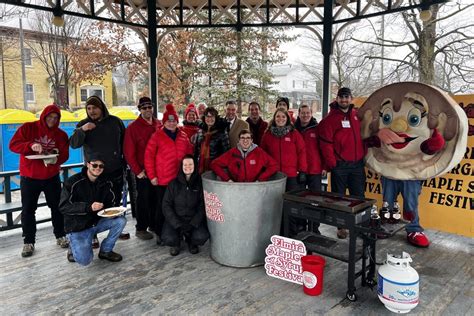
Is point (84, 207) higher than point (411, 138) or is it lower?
lower

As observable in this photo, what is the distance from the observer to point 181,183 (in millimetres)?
4047

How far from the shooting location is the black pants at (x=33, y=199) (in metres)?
4.04

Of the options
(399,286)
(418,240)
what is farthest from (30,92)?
(399,286)

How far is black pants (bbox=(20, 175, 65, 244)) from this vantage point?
4.04 meters

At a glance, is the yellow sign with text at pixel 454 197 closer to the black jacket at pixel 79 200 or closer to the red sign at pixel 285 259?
the red sign at pixel 285 259

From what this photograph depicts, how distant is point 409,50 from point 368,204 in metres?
12.1

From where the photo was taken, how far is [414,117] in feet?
13.7

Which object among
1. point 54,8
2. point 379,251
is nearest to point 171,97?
point 54,8

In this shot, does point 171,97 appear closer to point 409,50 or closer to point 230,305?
point 409,50

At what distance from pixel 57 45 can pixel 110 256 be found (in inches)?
653

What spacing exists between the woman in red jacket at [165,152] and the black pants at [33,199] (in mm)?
1012

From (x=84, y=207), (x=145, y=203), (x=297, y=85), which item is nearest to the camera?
(x=84, y=207)

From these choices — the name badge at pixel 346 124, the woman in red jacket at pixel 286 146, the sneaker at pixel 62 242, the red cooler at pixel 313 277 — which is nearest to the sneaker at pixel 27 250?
the sneaker at pixel 62 242

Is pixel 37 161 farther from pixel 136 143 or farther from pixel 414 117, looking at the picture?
pixel 414 117
